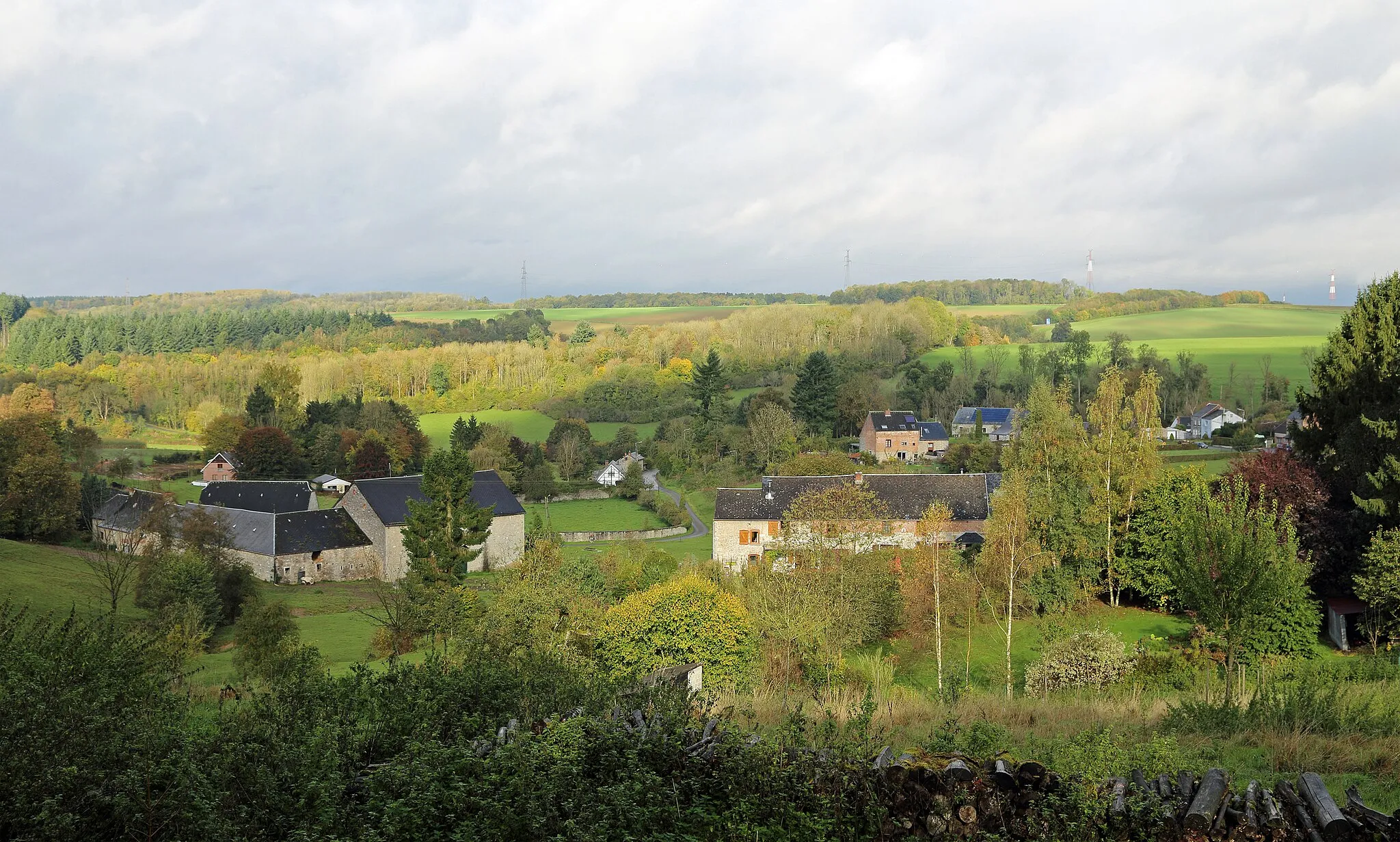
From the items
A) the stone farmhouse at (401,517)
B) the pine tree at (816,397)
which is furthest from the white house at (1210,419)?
the stone farmhouse at (401,517)

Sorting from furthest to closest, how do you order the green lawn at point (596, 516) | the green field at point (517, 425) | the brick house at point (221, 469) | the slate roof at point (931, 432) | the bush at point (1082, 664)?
1. the green field at point (517, 425)
2. the slate roof at point (931, 432)
3. the brick house at point (221, 469)
4. the green lawn at point (596, 516)
5. the bush at point (1082, 664)

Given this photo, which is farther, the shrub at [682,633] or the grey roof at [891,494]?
the grey roof at [891,494]

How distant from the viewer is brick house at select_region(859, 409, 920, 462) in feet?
223

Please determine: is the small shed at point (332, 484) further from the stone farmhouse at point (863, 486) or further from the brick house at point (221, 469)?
A: the stone farmhouse at point (863, 486)

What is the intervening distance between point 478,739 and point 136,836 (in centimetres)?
214

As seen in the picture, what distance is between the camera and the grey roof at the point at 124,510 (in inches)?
1912

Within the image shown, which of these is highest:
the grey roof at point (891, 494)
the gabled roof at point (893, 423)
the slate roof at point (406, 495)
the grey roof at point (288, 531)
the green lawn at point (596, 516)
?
the gabled roof at point (893, 423)

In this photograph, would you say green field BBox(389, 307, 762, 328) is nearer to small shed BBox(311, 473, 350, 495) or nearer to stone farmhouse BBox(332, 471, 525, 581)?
small shed BBox(311, 473, 350, 495)

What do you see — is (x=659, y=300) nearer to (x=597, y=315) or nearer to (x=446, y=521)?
(x=597, y=315)

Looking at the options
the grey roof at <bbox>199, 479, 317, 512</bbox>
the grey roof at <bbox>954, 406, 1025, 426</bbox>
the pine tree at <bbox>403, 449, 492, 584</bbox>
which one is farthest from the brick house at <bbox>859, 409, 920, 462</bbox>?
the grey roof at <bbox>199, 479, 317, 512</bbox>

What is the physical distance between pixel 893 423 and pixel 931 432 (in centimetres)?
406

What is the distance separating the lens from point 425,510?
40719 mm

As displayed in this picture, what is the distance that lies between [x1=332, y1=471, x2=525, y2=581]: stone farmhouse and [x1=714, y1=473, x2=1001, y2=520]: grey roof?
13016 mm

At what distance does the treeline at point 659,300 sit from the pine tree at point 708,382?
77.6 metres
